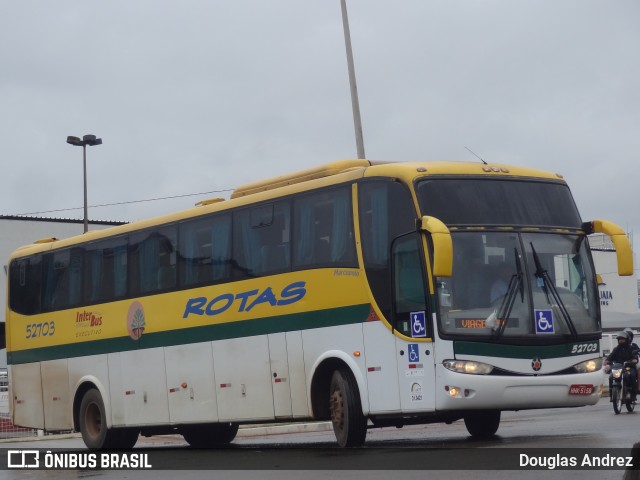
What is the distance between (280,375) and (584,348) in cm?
441

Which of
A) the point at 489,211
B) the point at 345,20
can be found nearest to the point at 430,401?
the point at 489,211

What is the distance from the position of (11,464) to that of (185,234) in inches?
176

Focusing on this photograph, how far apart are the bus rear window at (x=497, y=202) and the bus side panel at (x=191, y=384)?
5.19 meters

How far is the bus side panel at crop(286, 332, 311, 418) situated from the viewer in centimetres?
1784

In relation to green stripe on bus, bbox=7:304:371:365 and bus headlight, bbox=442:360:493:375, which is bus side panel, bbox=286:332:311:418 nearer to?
green stripe on bus, bbox=7:304:371:365

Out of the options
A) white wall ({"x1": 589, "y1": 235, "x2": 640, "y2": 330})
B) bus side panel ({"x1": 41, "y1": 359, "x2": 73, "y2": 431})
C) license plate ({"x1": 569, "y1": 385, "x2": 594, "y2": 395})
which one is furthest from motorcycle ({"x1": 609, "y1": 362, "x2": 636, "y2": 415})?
white wall ({"x1": 589, "y1": 235, "x2": 640, "y2": 330})

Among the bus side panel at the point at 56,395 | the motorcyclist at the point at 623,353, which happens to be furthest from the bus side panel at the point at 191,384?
the motorcyclist at the point at 623,353

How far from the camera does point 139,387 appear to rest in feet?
70.9

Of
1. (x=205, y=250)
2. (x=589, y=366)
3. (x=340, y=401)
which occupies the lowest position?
(x=340, y=401)

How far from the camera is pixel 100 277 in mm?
22562

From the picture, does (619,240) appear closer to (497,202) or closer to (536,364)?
(497,202)

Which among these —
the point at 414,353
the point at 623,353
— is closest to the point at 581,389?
the point at 414,353

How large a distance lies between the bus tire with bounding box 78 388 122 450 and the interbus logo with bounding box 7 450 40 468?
95cm
